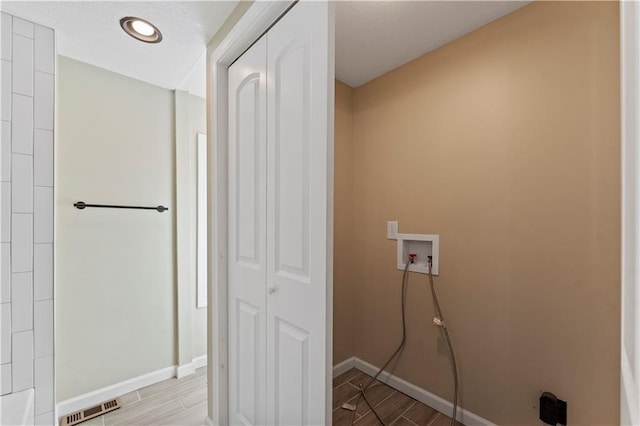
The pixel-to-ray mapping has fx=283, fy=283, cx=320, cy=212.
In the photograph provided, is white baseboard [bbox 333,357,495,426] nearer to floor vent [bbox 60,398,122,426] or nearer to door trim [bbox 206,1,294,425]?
door trim [bbox 206,1,294,425]

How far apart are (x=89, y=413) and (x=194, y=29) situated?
2.35m

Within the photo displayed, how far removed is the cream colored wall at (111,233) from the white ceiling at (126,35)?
0.74 ft

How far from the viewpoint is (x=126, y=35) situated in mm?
1536

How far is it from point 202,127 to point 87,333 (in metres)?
1.70

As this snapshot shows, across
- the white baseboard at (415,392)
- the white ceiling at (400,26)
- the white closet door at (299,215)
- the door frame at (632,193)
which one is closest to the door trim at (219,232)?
the white closet door at (299,215)

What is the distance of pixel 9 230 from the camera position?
1361 millimetres

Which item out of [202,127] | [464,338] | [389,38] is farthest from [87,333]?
[389,38]

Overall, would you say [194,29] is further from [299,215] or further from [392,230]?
[392,230]

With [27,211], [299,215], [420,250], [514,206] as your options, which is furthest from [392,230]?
[27,211]

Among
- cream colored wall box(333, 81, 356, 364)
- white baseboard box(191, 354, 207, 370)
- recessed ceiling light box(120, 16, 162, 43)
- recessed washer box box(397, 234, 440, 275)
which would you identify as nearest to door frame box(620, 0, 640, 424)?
recessed washer box box(397, 234, 440, 275)

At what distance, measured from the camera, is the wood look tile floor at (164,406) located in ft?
5.64

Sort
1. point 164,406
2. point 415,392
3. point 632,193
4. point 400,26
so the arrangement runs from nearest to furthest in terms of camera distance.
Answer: point 632,193
point 400,26
point 164,406
point 415,392

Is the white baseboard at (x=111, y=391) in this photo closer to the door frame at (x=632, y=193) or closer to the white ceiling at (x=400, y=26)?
the door frame at (x=632, y=193)

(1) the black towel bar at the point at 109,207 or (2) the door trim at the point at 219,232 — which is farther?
(1) the black towel bar at the point at 109,207
